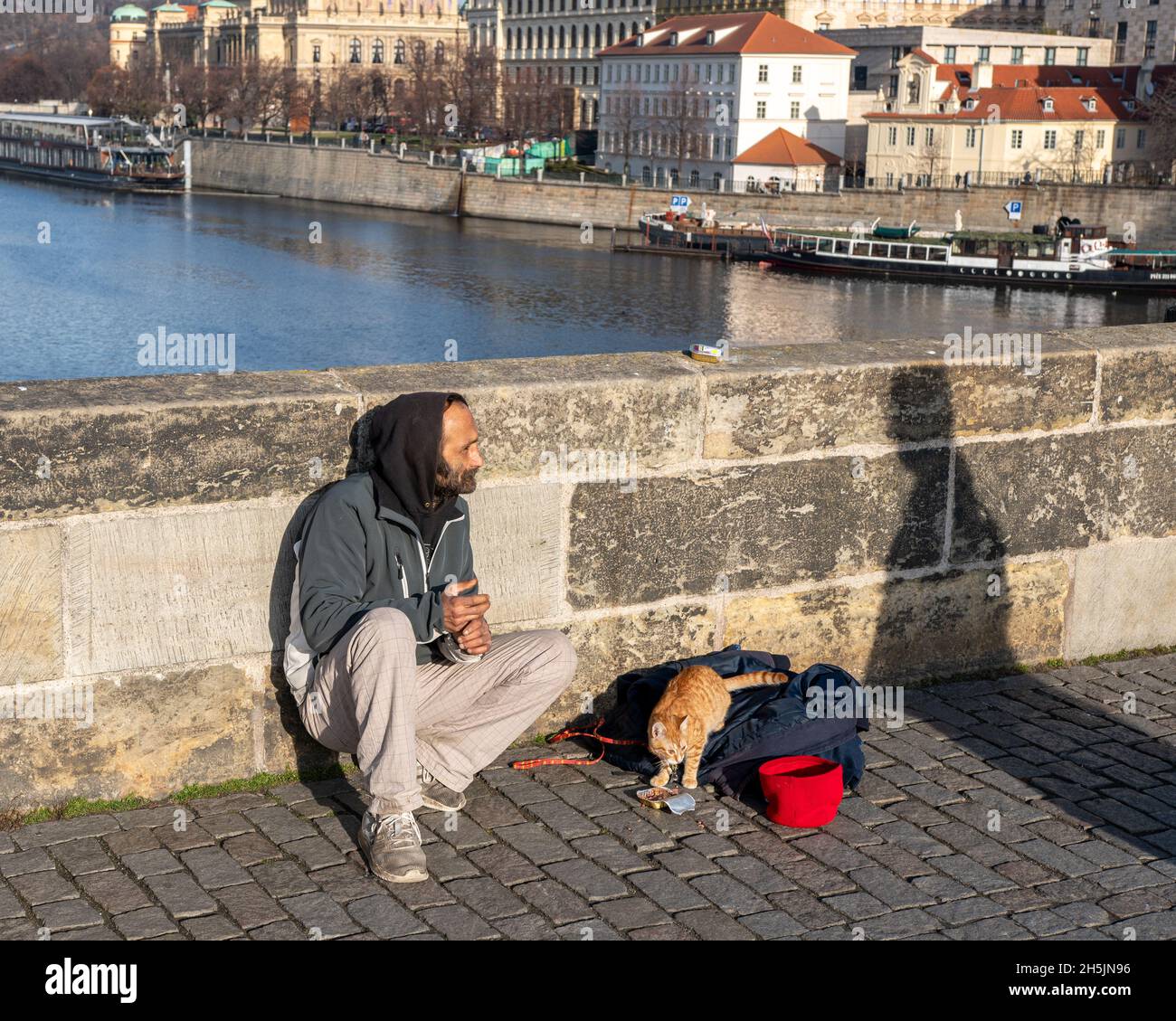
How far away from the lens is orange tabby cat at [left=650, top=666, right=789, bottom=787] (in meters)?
3.99

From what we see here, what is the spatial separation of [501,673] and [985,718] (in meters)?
1.46

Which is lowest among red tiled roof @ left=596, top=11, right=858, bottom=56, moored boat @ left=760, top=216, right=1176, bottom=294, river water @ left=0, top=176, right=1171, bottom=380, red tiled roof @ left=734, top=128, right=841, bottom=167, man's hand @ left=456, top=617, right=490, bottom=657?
river water @ left=0, top=176, right=1171, bottom=380

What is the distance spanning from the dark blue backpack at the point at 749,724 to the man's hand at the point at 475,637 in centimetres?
59

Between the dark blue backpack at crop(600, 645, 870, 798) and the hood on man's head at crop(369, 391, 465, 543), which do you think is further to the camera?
the dark blue backpack at crop(600, 645, 870, 798)

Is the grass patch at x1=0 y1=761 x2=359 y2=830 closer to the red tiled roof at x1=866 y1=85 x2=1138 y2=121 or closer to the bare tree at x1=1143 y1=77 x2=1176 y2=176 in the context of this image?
the bare tree at x1=1143 y1=77 x2=1176 y2=176

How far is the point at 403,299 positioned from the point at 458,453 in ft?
124

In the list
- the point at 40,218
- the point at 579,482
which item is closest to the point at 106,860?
the point at 579,482

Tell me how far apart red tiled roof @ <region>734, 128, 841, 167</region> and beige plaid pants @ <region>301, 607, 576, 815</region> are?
58.8 m

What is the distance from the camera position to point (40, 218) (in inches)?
2250

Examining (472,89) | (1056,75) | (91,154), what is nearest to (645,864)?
(1056,75)

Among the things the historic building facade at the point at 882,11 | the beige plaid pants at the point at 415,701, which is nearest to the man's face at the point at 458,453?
the beige plaid pants at the point at 415,701

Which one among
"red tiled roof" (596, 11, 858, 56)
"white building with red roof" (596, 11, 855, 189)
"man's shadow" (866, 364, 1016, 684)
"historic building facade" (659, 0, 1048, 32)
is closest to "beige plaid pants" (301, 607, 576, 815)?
"man's shadow" (866, 364, 1016, 684)

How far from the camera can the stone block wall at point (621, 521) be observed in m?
3.69

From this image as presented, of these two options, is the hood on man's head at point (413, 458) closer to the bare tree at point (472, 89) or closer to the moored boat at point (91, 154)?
the moored boat at point (91, 154)
